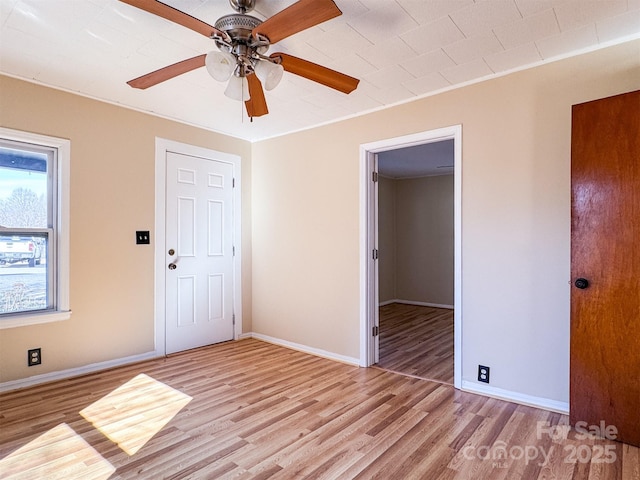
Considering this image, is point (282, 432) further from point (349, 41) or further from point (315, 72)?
point (349, 41)

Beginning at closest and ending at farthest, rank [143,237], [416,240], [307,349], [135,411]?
[135,411]
[143,237]
[307,349]
[416,240]

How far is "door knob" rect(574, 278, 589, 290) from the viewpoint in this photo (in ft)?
7.30

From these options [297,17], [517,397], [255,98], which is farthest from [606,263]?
[255,98]

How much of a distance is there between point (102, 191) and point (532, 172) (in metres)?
3.61

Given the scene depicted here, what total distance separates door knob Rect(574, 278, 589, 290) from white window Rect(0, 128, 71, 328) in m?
3.87

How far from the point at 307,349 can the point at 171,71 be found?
299 cm

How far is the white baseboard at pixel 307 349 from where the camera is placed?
362cm

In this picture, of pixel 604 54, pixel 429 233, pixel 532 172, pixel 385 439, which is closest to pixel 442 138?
pixel 532 172

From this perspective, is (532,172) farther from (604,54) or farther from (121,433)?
(121,433)

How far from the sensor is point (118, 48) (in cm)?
237

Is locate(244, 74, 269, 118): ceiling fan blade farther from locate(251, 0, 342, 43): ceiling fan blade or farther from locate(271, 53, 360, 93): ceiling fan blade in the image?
locate(251, 0, 342, 43): ceiling fan blade

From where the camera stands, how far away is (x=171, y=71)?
6.52ft

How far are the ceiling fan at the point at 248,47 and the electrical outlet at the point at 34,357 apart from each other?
234 centimetres

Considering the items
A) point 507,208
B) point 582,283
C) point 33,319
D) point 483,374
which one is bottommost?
point 483,374
